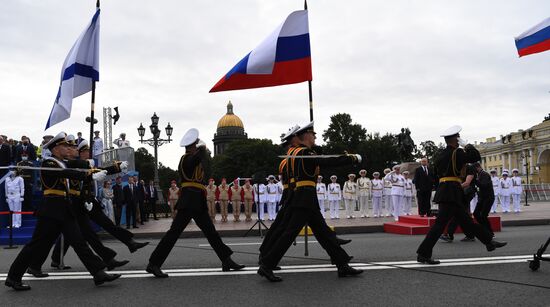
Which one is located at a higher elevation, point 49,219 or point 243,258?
point 49,219

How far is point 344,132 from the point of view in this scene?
257ft

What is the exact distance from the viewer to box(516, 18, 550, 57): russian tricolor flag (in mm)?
9078

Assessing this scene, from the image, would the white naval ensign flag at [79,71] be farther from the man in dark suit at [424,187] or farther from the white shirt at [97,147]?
the man in dark suit at [424,187]

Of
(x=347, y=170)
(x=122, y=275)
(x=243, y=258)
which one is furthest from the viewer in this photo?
(x=347, y=170)

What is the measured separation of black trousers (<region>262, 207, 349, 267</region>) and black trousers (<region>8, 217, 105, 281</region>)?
7.02ft

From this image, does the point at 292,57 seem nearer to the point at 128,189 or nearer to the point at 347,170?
the point at 128,189

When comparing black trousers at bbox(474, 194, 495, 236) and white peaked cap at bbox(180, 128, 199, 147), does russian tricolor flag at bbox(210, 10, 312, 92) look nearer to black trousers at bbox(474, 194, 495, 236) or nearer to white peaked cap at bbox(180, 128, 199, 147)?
white peaked cap at bbox(180, 128, 199, 147)

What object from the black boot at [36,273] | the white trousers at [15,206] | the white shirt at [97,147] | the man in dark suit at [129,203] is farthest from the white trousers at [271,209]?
the black boot at [36,273]

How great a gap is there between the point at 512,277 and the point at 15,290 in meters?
6.04

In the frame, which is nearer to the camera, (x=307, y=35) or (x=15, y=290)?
(x=15, y=290)

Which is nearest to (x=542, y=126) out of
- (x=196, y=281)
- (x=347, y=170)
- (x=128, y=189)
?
(x=347, y=170)

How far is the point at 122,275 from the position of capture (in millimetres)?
7289

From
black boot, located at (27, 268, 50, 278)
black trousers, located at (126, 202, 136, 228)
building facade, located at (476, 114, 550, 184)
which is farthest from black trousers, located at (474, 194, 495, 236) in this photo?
building facade, located at (476, 114, 550, 184)

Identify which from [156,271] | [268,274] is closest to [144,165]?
[156,271]
